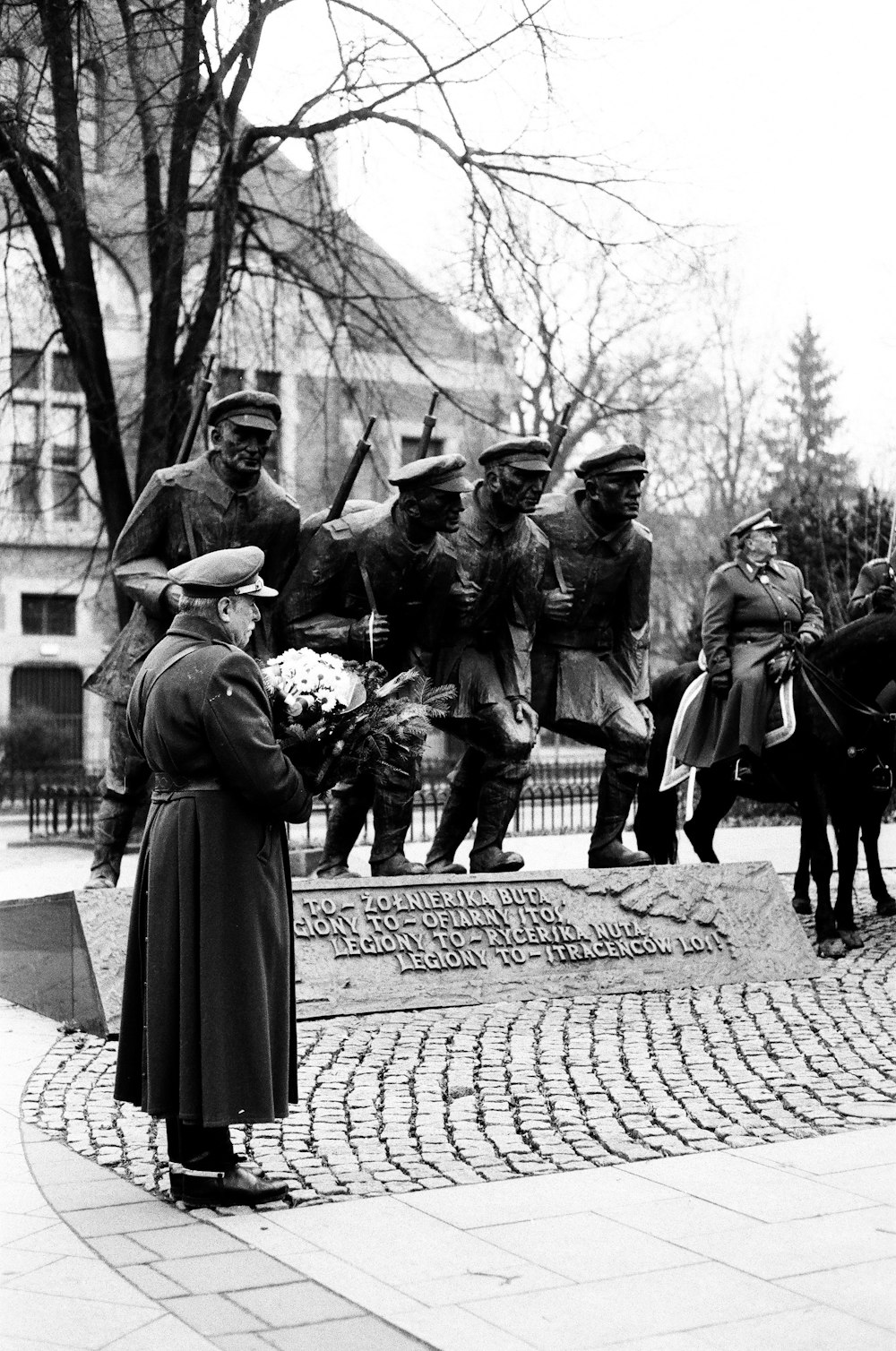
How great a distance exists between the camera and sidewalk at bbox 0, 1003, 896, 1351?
4312 millimetres

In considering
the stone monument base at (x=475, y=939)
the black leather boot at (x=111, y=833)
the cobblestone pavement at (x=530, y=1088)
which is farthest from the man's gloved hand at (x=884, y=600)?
the black leather boot at (x=111, y=833)

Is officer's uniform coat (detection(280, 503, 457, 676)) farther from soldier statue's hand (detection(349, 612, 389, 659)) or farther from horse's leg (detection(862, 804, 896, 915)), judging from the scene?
horse's leg (detection(862, 804, 896, 915))

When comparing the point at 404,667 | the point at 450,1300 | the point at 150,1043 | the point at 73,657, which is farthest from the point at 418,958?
the point at 73,657

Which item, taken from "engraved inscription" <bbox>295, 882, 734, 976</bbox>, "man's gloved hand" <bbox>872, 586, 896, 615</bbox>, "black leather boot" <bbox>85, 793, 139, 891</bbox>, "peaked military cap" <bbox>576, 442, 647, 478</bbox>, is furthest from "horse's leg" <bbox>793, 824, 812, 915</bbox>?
"black leather boot" <bbox>85, 793, 139, 891</bbox>

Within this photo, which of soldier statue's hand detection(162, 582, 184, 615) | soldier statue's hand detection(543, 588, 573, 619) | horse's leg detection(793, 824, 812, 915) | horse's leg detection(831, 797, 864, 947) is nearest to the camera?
soldier statue's hand detection(162, 582, 184, 615)

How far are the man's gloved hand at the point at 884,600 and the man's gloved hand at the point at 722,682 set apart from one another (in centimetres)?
110

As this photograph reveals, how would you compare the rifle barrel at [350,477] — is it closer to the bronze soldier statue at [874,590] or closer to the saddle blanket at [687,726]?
the saddle blanket at [687,726]

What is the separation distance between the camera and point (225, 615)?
5824 millimetres

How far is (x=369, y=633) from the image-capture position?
372 inches

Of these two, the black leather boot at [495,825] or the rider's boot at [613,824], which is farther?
the rider's boot at [613,824]

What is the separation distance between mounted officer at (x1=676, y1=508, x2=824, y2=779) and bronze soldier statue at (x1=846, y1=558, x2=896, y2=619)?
43cm

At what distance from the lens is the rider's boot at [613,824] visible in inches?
417

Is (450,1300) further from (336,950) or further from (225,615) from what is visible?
(336,950)

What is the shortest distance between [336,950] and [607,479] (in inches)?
121
